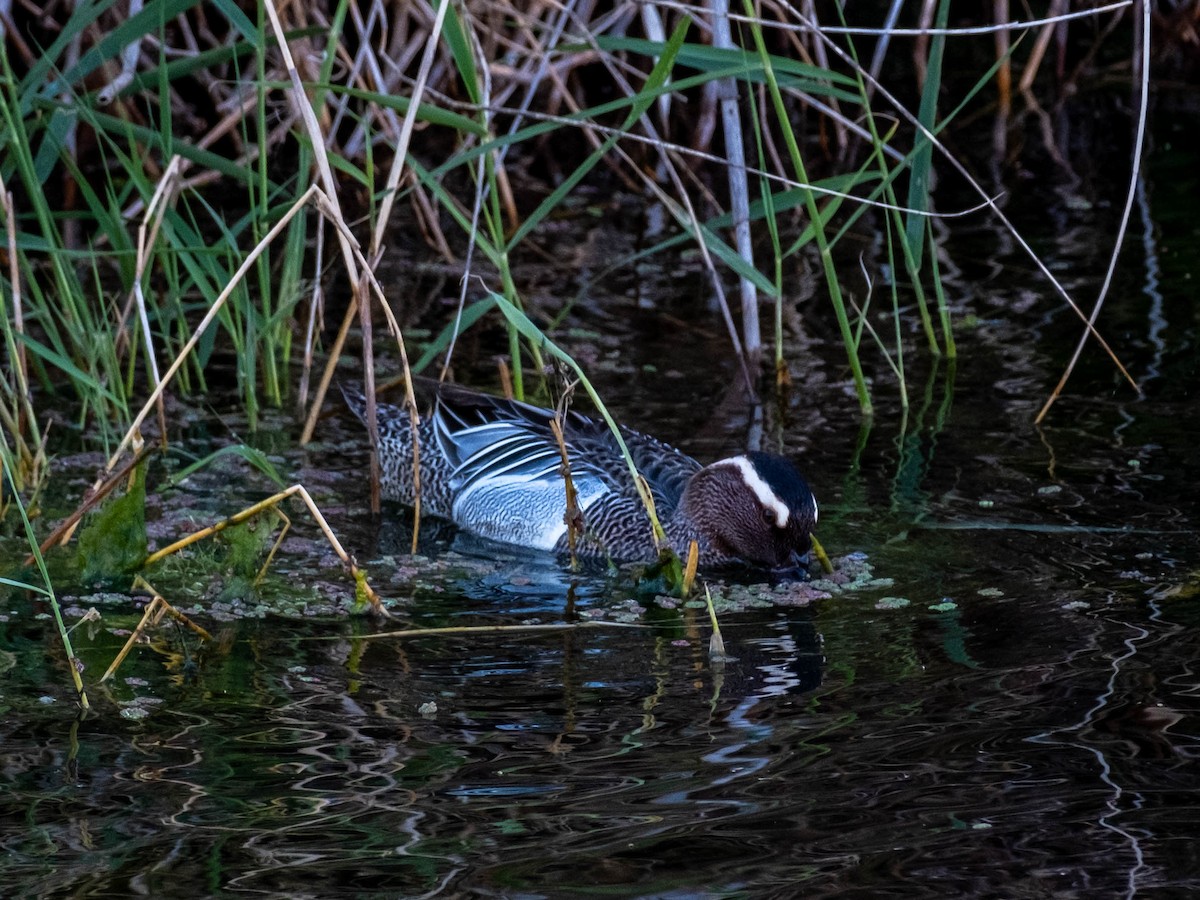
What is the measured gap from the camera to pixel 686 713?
3.97 metres

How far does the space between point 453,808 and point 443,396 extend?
3.03 meters

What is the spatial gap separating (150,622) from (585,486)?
1944 mm

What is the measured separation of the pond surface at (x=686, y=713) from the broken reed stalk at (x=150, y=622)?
6 centimetres

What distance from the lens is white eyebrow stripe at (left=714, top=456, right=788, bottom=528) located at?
207 inches

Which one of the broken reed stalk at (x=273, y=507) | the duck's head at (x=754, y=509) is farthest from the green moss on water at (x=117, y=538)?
the duck's head at (x=754, y=509)

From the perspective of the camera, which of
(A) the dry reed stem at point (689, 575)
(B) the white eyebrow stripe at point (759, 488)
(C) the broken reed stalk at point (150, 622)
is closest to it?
(C) the broken reed stalk at point (150, 622)

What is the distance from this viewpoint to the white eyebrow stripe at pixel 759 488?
207 inches

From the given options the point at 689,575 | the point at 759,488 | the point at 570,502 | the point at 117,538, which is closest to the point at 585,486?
the point at 759,488

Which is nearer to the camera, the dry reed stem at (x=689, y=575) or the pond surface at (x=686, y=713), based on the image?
the pond surface at (x=686, y=713)

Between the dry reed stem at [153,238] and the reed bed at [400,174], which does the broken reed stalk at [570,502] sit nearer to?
the reed bed at [400,174]

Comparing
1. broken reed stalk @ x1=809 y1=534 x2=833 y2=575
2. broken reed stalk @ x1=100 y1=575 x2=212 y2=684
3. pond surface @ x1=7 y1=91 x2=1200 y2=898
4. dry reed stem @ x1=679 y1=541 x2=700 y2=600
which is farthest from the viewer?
broken reed stalk @ x1=809 y1=534 x2=833 y2=575

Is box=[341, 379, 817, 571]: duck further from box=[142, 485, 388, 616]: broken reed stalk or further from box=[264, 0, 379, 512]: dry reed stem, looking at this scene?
box=[142, 485, 388, 616]: broken reed stalk

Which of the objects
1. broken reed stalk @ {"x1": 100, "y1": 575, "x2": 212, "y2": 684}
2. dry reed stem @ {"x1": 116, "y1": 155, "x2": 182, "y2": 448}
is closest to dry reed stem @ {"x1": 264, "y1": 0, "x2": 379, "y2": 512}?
dry reed stem @ {"x1": 116, "y1": 155, "x2": 182, "y2": 448}

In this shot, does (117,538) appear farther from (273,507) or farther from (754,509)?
(754,509)
